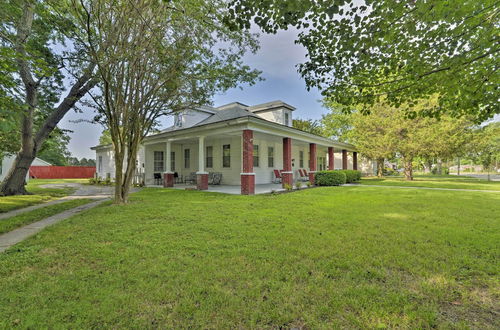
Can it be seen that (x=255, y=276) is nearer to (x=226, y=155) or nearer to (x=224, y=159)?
(x=226, y=155)

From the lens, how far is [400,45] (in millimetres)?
3723

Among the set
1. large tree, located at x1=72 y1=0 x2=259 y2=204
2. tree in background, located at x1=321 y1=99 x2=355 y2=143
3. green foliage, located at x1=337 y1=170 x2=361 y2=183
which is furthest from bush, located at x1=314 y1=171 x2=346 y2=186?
tree in background, located at x1=321 y1=99 x2=355 y2=143

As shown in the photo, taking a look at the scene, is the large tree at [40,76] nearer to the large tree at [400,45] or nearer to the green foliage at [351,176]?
the large tree at [400,45]

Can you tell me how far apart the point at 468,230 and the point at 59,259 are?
7.20 m

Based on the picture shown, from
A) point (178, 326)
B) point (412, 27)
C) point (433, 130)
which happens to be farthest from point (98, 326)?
point (433, 130)

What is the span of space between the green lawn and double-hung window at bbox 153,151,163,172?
12.4m

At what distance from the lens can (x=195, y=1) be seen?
21.1 ft

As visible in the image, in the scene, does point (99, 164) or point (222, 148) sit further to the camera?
point (99, 164)

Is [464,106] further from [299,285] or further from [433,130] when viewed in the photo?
[433,130]

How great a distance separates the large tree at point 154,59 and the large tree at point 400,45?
4.24 metres

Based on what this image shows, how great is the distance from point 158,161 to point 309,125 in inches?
814

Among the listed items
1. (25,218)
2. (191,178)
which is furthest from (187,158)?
(25,218)

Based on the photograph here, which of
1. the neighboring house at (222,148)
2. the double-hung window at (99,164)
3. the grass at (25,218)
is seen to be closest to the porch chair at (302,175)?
the neighboring house at (222,148)

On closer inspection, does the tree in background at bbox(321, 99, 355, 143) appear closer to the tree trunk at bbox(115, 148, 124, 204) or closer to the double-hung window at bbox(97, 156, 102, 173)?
the tree trunk at bbox(115, 148, 124, 204)
